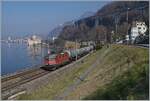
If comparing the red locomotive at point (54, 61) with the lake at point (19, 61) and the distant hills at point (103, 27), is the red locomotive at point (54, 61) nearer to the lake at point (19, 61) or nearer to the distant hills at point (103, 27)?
the lake at point (19, 61)

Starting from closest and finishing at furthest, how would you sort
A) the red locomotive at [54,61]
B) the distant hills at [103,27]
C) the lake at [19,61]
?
the red locomotive at [54,61] → the lake at [19,61] → the distant hills at [103,27]

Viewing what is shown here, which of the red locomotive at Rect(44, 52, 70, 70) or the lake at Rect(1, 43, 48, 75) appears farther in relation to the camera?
the lake at Rect(1, 43, 48, 75)

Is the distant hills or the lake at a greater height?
the distant hills

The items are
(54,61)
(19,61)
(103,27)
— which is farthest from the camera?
(103,27)

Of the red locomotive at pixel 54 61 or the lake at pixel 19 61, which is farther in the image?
the lake at pixel 19 61

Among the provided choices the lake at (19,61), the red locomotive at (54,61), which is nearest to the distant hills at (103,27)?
the lake at (19,61)

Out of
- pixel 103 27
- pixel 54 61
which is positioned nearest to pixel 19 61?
pixel 103 27

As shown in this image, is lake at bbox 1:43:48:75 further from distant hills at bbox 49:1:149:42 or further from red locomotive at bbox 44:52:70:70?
distant hills at bbox 49:1:149:42

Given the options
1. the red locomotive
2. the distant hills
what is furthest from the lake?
the distant hills

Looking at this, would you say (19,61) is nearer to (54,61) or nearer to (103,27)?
(103,27)

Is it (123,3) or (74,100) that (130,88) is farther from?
(123,3)

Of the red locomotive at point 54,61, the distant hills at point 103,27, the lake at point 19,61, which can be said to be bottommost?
the lake at point 19,61

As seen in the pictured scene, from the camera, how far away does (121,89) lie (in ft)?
44.3

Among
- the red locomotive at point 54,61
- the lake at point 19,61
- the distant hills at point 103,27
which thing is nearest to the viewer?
the red locomotive at point 54,61
